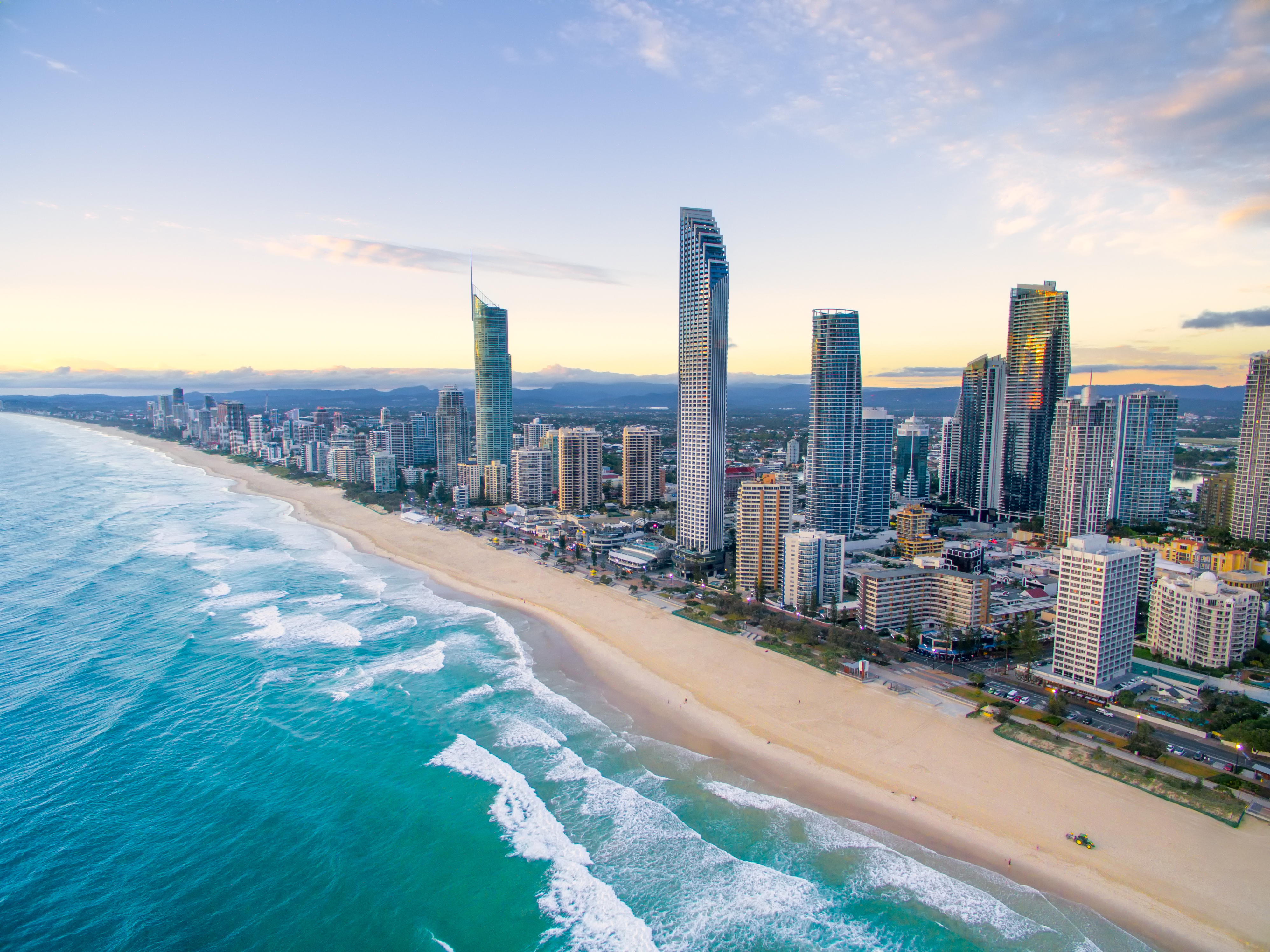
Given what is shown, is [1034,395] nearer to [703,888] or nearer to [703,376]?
[703,376]

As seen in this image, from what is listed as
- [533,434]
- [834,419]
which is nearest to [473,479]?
[533,434]

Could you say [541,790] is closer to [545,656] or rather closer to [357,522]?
[545,656]

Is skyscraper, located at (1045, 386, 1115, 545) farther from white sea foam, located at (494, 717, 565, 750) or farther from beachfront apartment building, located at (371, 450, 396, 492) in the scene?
beachfront apartment building, located at (371, 450, 396, 492)

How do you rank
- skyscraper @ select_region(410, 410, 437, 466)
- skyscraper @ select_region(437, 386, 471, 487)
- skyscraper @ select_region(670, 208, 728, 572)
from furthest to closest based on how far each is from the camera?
skyscraper @ select_region(410, 410, 437, 466) < skyscraper @ select_region(437, 386, 471, 487) < skyscraper @ select_region(670, 208, 728, 572)

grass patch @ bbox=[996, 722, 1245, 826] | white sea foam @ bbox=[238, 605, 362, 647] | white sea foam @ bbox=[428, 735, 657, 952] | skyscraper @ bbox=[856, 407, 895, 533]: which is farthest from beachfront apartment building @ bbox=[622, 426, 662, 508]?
grass patch @ bbox=[996, 722, 1245, 826]

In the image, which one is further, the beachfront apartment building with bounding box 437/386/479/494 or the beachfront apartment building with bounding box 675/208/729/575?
the beachfront apartment building with bounding box 437/386/479/494
